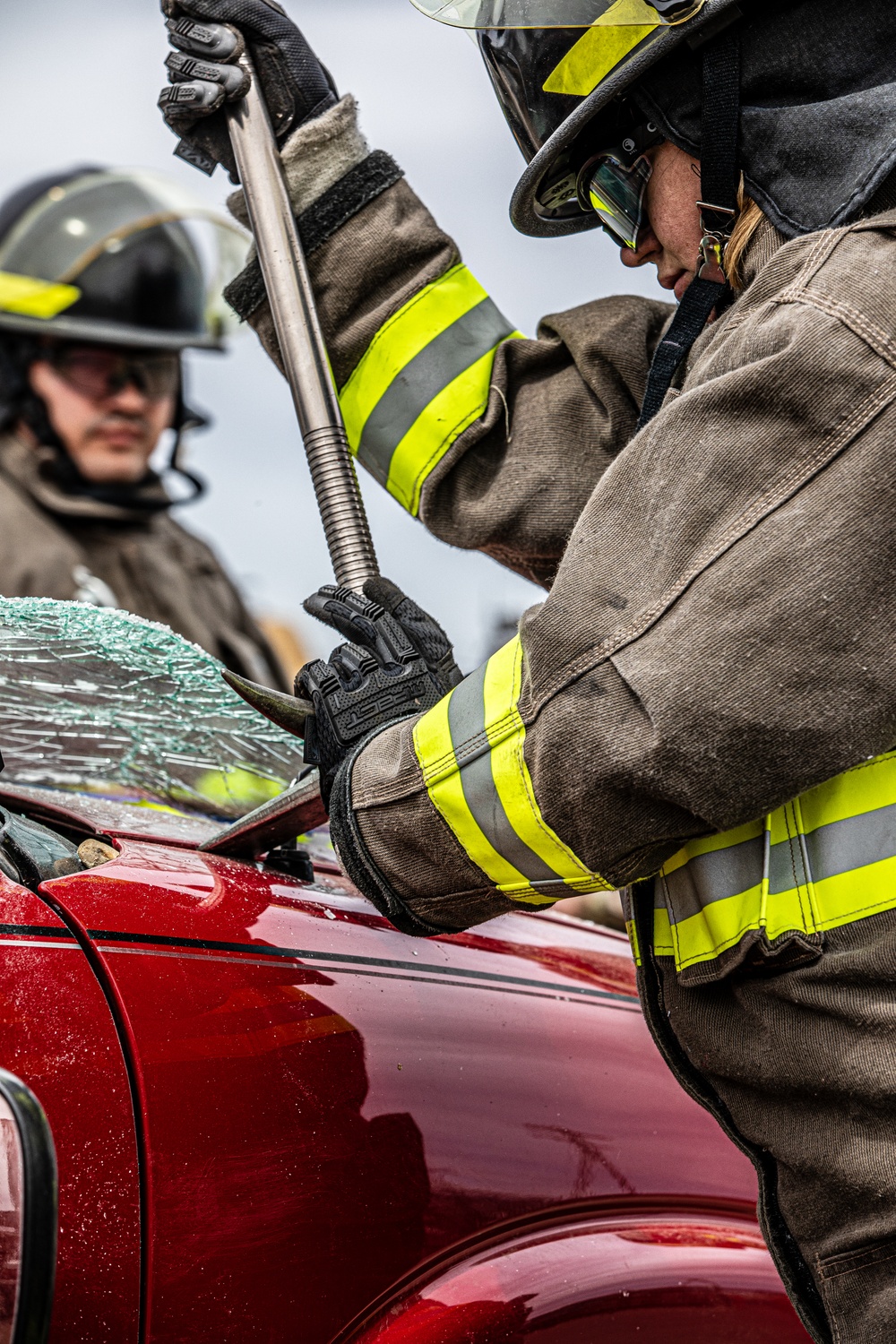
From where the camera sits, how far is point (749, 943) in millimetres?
1414

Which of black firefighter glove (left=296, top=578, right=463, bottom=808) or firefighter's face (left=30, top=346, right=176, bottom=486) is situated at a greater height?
firefighter's face (left=30, top=346, right=176, bottom=486)

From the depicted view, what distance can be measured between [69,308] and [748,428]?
15.8 feet

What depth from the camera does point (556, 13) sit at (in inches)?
66.4

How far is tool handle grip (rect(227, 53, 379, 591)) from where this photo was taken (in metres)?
1.98

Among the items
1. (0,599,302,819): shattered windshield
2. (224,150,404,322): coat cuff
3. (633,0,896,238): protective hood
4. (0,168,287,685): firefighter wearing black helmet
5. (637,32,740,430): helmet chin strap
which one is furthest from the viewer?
(0,168,287,685): firefighter wearing black helmet

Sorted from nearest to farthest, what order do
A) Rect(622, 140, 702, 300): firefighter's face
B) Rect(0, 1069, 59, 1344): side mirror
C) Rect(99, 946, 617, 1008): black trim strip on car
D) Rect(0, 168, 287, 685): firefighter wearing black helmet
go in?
Rect(0, 1069, 59, 1344): side mirror
Rect(99, 946, 617, 1008): black trim strip on car
Rect(622, 140, 702, 300): firefighter's face
Rect(0, 168, 287, 685): firefighter wearing black helmet

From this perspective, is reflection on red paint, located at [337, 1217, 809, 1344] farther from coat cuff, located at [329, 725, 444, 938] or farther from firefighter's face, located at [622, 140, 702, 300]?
firefighter's face, located at [622, 140, 702, 300]

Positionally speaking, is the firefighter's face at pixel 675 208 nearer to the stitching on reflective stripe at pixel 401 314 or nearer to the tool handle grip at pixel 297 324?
the stitching on reflective stripe at pixel 401 314

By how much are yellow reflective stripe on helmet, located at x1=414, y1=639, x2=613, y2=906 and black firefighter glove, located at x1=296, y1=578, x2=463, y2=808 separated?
14 centimetres

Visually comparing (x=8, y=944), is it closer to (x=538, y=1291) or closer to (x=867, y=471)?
(x=538, y=1291)

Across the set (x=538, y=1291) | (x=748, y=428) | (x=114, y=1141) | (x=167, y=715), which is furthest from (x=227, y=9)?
(x=538, y=1291)

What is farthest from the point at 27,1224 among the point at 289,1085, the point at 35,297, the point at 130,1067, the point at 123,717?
the point at 35,297

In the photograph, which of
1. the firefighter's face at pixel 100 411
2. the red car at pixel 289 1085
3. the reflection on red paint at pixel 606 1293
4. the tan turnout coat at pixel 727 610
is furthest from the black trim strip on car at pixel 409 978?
the firefighter's face at pixel 100 411

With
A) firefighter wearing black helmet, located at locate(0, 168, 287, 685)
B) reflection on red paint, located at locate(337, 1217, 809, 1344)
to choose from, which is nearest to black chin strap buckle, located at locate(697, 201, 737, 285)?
reflection on red paint, located at locate(337, 1217, 809, 1344)
